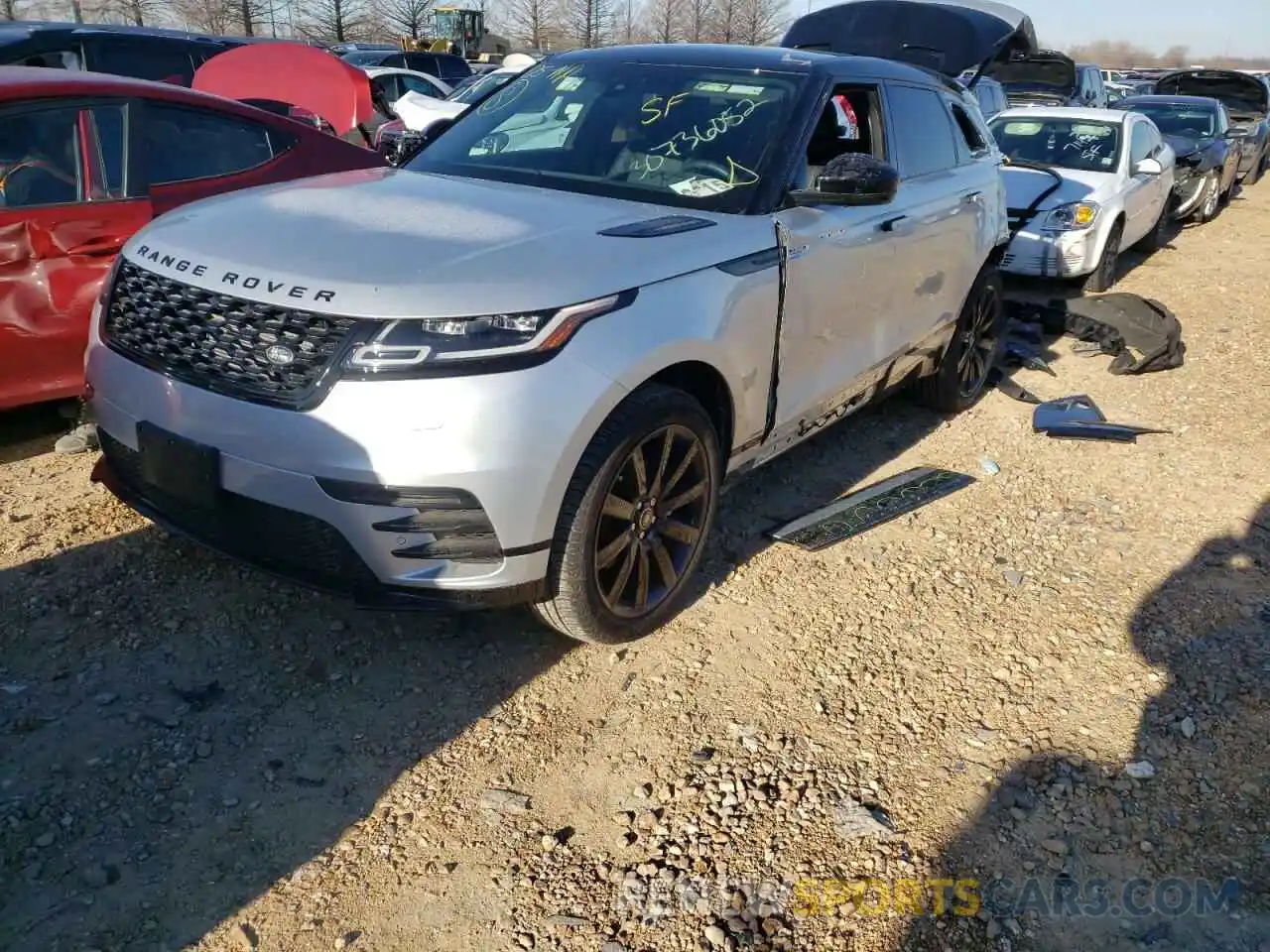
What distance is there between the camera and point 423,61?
74.1ft

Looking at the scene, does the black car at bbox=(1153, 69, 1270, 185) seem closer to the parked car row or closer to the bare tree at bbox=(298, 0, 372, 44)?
the parked car row

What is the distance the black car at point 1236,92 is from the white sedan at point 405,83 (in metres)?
12.8

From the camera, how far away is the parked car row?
8.45 ft

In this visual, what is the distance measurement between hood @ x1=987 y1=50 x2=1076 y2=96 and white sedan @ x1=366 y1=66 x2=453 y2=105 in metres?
8.73

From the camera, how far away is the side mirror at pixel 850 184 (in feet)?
11.5

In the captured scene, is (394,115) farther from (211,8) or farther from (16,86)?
(211,8)

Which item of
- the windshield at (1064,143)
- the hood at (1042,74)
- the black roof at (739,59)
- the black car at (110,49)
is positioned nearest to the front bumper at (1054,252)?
the windshield at (1064,143)

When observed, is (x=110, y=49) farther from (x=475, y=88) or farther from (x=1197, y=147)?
(x=1197, y=147)

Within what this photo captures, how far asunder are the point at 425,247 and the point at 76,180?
2.41m

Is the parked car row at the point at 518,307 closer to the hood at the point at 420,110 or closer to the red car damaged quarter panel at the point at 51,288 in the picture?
the red car damaged quarter panel at the point at 51,288

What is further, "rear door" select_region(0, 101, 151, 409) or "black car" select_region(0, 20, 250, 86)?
"black car" select_region(0, 20, 250, 86)

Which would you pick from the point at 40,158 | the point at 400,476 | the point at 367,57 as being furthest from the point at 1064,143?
the point at 367,57

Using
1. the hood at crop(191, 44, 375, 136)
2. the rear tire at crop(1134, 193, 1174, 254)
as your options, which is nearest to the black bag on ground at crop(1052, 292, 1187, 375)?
the rear tire at crop(1134, 193, 1174, 254)

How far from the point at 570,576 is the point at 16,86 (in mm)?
3250
